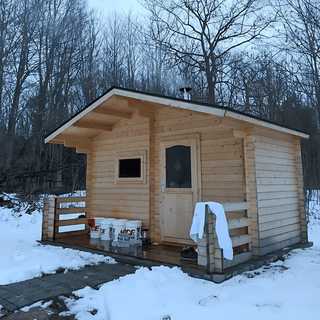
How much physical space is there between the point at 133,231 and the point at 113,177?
5.28 ft

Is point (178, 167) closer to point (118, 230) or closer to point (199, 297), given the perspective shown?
point (118, 230)

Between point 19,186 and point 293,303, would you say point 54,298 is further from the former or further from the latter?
point 19,186

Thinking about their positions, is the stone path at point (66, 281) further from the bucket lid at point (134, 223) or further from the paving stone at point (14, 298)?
the bucket lid at point (134, 223)

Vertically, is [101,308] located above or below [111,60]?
below

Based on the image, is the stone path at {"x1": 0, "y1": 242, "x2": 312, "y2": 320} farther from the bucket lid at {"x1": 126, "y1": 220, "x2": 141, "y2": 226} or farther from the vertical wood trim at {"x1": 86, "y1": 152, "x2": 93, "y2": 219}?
the vertical wood trim at {"x1": 86, "y1": 152, "x2": 93, "y2": 219}

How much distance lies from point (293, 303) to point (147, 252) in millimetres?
2625

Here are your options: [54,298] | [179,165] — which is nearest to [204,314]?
[54,298]

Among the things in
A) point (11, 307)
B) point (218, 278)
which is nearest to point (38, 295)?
point (11, 307)

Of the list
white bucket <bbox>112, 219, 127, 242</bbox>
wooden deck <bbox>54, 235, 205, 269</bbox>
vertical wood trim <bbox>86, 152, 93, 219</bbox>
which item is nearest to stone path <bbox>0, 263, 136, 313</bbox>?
wooden deck <bbox>54, 235, 205, 269</bbox>

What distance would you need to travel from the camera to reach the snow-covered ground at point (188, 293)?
2.81 meters

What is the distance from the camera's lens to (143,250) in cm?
523

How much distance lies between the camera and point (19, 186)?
11406 mm

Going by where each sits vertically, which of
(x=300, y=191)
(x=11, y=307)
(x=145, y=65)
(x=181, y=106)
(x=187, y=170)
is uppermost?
(x=145, y=65)

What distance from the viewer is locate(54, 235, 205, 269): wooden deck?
14.6ft
